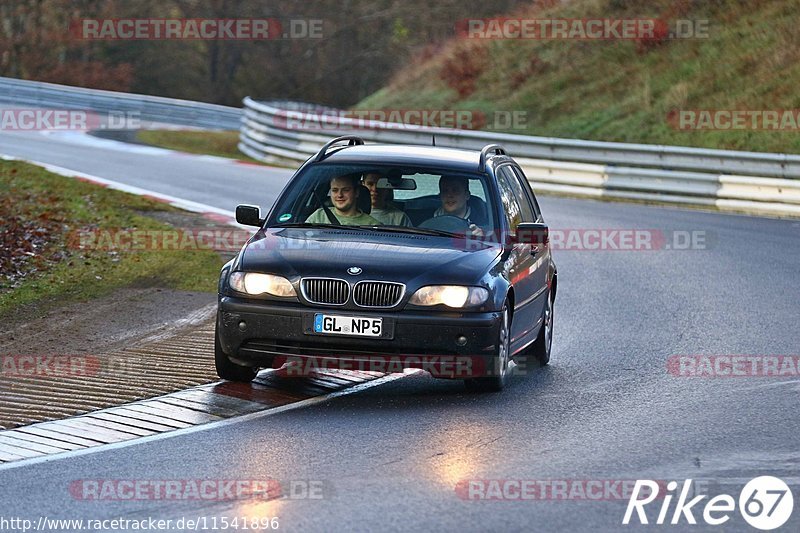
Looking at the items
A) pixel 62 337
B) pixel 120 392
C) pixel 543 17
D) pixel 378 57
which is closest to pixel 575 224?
pixel 62 337

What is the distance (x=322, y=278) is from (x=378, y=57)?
191 feet

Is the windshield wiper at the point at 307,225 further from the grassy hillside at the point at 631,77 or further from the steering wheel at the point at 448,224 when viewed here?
the grassy hillside at the point at 631,77

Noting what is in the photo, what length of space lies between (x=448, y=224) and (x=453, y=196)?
0.87 feet

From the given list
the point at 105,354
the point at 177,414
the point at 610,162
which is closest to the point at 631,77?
the point at 610,162

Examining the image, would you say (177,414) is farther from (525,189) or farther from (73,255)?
(73,255)

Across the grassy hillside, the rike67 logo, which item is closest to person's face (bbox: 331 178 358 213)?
the rike67 logo

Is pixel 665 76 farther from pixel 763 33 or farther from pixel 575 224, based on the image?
pixel 575 224

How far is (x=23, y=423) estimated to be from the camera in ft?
28.1

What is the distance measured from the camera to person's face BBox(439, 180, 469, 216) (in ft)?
34.4

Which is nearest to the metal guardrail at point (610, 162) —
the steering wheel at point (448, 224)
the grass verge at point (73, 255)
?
the grass verge at point (73, 255)

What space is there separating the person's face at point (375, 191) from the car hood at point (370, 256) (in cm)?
40

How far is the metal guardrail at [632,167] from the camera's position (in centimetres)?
2388

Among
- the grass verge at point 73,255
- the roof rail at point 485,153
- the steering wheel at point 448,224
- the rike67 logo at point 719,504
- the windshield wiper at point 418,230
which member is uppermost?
the roof rail at point 485,153

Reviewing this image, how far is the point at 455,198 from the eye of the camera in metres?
10.5
